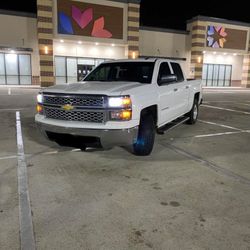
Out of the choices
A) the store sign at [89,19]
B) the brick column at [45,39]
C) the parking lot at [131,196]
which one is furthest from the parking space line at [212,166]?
the store sign at [89,19]

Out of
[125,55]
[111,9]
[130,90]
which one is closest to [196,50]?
[125,55]

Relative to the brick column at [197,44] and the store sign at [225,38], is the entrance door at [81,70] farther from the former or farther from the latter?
the store sign at [225,38]

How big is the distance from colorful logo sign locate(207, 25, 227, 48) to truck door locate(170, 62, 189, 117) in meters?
29.3

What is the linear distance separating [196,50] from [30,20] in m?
18.8

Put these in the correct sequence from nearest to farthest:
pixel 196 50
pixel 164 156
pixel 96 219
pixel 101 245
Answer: pixel 101 245 → pixel 96 219 → pixel 164 156 → pixel 196 50

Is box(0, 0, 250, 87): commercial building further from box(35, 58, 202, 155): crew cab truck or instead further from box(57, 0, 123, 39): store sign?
box(35, 58, 202, 155): crew cab truck

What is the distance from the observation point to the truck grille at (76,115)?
487 centimetres

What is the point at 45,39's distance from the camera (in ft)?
85.5

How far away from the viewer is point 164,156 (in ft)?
18.8

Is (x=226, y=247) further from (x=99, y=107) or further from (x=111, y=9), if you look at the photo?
(x=111, y=9)

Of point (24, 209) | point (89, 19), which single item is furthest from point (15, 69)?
point (24, 209)

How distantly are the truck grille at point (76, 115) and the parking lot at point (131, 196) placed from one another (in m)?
0.83

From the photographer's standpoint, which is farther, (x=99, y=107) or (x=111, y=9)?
(x=111, y=9)

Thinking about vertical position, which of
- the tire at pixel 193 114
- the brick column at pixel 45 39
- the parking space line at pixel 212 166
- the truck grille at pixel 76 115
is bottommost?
the parking space line at pixel 212 166
